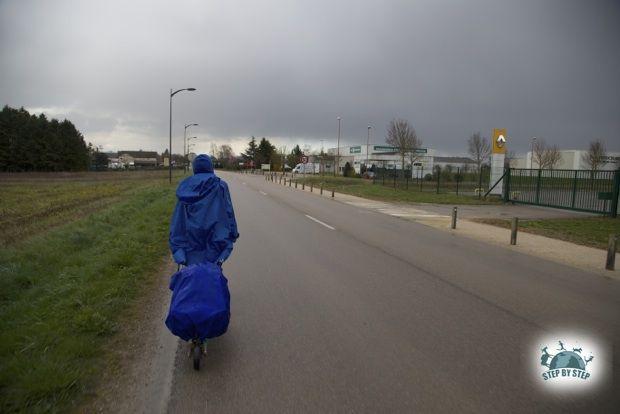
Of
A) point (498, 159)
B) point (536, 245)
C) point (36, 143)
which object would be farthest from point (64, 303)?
point (36, 143)

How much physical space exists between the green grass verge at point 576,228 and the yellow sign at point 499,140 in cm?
1017

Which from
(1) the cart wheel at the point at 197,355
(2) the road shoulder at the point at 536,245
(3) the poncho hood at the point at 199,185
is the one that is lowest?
(2) the road shoulder at the point at 536,245

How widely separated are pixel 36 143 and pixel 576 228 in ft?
254

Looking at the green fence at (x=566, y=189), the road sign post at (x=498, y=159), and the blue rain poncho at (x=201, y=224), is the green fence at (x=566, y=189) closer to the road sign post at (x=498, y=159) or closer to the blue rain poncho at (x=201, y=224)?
the road sign post at (x=498, y=159)

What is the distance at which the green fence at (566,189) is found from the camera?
19.7 meters

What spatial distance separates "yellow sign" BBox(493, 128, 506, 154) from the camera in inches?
1105

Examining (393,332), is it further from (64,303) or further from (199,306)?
(64,303)

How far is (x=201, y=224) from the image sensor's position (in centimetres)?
432

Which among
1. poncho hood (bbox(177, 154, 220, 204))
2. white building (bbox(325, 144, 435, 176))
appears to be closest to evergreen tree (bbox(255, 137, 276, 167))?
white building (bbox(325, 144, 435, 176))

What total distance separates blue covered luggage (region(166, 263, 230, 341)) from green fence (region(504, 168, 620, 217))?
20.4m

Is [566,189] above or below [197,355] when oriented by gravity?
above

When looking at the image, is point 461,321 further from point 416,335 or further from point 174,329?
point 174,329

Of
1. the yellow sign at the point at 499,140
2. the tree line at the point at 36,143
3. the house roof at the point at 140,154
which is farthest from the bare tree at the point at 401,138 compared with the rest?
the house roof at the point at 140,154

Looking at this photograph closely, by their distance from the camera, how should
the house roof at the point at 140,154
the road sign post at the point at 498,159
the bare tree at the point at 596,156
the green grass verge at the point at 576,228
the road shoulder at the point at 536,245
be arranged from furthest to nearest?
the house roof at the point at 140,154 → the bare tree at the point at 596,156 → the road sign post at the point at 498,159 → the green grass verge at the point at 576,228 → the road shoulder at the point at 536,245
